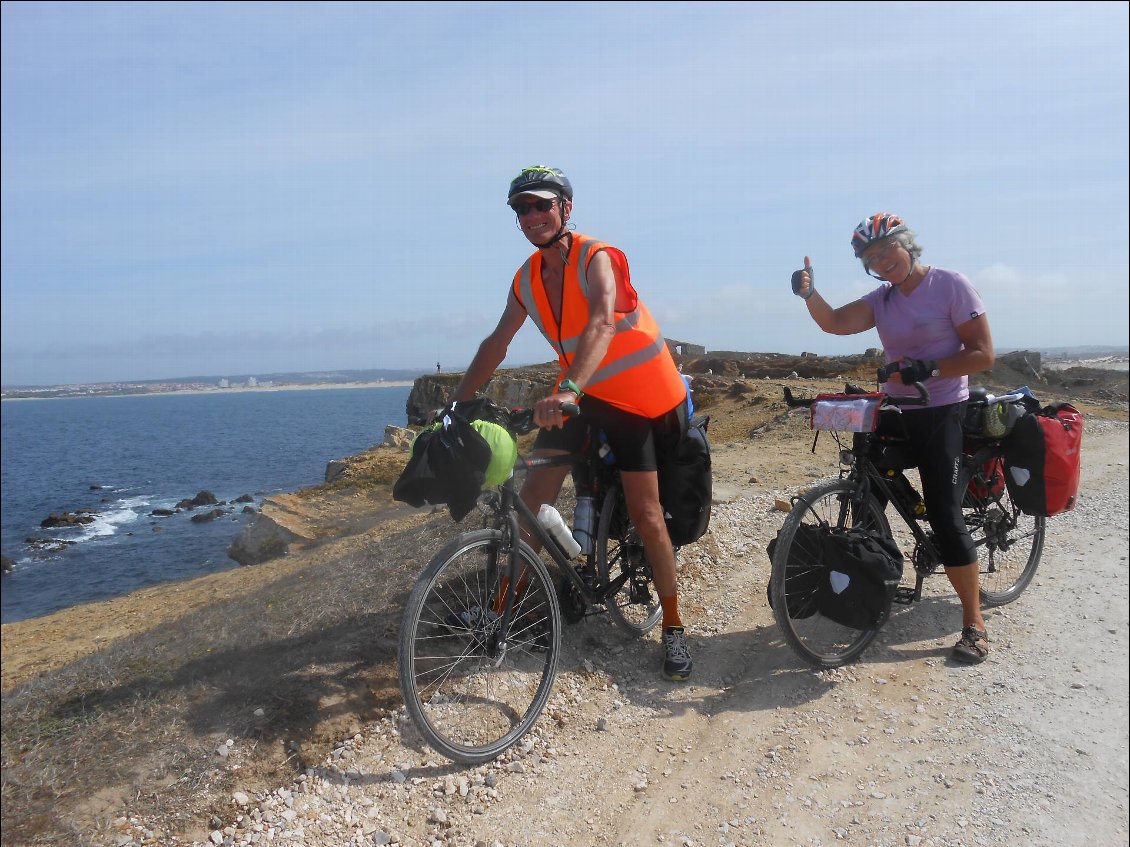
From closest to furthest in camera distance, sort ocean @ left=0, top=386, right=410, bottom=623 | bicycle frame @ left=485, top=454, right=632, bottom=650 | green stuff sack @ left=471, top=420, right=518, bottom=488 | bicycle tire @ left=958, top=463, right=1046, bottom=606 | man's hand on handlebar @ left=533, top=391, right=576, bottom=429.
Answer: man's hand on handlebar @ left=533, top=391, right=576, bottom=429
green stuff sack @ left=471, top=420, right=518, bottom=488
bicycle frame @ left=485, top=454, right=632, bottom=650
bicycle tire @ left=958, top=463, right=1046, bottom=606
ocean @ left=0, top=386, right=410, bottom=623

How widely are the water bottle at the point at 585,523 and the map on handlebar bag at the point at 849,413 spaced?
128 centimetres

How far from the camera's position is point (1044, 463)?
458 centimetres

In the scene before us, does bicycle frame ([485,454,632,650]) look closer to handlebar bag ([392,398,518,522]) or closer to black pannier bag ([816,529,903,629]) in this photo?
handlebar bag ([392,398,518,522])

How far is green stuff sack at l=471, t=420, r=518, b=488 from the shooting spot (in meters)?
3.21

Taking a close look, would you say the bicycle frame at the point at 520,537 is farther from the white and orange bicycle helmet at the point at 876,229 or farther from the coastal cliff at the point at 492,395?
the coastal cliff at the point at 492,395

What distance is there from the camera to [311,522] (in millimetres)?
16781

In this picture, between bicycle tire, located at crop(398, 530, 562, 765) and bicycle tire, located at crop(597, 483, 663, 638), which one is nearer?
bicycle tire, located at crop(398, 530, 562, 765)

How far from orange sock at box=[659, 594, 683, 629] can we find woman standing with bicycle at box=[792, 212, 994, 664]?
62.2 inches

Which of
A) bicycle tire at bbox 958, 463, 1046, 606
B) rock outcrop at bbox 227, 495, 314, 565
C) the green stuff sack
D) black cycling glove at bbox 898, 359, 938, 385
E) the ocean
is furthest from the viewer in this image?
the ocean

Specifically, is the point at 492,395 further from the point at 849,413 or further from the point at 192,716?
the point at 192,716

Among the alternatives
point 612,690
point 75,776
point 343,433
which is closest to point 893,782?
point 612,690

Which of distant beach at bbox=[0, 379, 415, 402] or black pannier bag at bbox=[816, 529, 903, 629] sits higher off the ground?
distant beach at bbox=[0, 379, 415, 402]

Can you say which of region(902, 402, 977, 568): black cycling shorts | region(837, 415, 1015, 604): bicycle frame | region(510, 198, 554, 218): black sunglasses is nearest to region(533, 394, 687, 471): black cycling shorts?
region(510, 198, 554, 218): black sunglasses

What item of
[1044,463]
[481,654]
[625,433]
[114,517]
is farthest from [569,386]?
[114,517]
